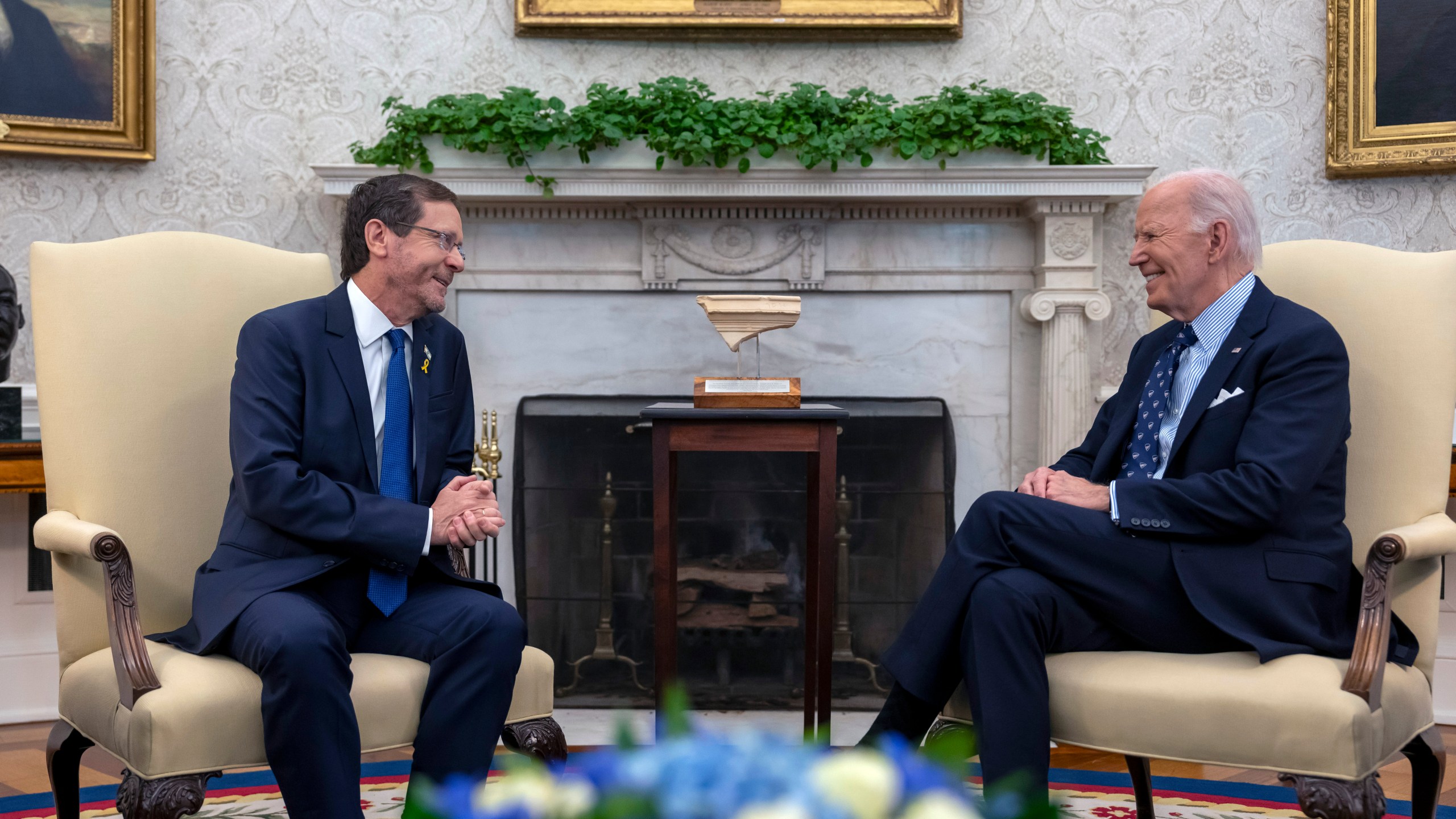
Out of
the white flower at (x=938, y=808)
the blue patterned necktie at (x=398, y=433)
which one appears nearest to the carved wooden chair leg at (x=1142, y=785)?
the blue patterned necktie at (x=398, y=433)

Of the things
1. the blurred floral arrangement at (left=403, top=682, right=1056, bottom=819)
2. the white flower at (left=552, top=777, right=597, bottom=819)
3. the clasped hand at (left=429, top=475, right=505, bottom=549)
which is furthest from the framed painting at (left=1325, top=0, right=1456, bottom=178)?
the white flower at (left=552, top=777, right=597, bottom=819)

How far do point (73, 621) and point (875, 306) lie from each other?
238 centimetres

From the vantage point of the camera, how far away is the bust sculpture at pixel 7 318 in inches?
105

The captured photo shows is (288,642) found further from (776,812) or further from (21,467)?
(21,467)

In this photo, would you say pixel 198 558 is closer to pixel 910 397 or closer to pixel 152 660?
pixel 152 660

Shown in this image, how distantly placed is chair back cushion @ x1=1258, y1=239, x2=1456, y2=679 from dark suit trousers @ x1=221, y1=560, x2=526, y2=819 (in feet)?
5.13

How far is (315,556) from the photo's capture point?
5.98 ft

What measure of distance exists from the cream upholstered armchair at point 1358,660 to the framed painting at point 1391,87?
1.50 metres

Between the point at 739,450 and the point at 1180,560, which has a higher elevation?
the point at 739,450

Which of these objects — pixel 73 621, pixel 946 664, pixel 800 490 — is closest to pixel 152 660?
pixel 73 621

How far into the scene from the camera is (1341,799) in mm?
1501

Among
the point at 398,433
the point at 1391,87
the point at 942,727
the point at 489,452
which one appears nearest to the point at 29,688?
the point at 489,452

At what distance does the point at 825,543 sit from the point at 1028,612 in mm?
701

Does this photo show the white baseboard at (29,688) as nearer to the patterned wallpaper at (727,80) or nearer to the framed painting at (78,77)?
the patterned wallpaper at (727,80)
